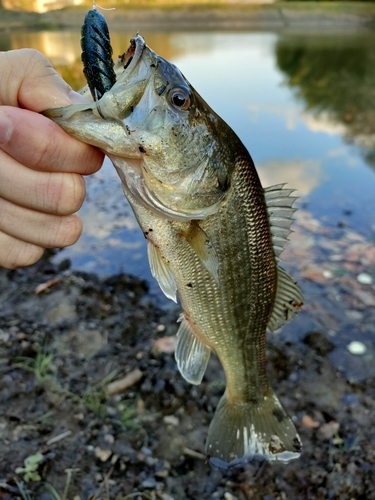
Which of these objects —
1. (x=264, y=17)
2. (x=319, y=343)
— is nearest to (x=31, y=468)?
(x=319, y=343)

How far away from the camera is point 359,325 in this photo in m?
3.41

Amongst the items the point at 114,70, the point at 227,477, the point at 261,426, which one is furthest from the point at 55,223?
the point at 227,477

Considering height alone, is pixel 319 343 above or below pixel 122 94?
below

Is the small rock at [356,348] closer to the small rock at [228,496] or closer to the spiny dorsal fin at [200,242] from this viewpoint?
the small rock at [228,496]

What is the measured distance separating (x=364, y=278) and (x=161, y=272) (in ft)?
9.33

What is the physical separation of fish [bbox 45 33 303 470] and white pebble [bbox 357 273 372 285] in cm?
214

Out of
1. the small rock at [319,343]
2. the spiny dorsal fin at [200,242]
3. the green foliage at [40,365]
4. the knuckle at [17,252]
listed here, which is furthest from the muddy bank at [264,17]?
the spiny dorsal fin at [200,242]

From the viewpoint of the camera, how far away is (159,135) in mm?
1397

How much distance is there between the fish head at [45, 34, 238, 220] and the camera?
1.30 meters

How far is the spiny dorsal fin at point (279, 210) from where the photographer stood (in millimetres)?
1712

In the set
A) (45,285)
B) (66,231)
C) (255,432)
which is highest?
(66,231)

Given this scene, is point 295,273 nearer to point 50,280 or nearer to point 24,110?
point 50,280

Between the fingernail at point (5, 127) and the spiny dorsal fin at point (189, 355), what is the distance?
990mm

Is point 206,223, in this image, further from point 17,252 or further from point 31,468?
point 31,468
